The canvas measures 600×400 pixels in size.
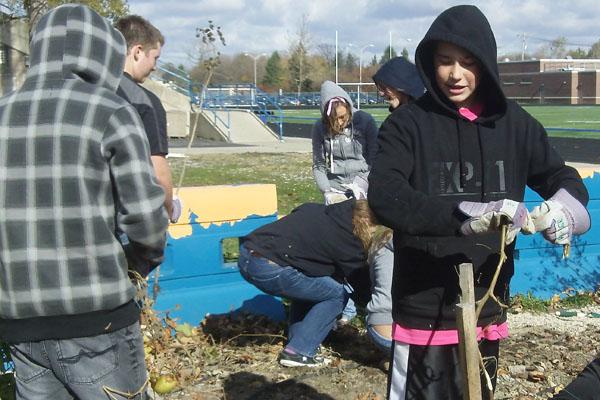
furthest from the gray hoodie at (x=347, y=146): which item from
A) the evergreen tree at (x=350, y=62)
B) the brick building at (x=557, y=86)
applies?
the evergreen tree at (x=350, y=62)

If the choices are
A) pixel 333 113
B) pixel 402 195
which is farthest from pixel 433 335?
pixel 333 113

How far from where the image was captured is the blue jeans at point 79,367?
220 cm

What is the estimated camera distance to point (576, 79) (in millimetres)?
68688

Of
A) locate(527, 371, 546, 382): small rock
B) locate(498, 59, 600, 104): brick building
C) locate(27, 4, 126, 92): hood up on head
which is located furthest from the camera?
locate(498, 59, 600, 104): brick building

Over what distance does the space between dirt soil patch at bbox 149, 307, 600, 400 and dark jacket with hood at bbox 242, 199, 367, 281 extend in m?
0.61

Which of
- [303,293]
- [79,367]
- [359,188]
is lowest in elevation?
[303,293]

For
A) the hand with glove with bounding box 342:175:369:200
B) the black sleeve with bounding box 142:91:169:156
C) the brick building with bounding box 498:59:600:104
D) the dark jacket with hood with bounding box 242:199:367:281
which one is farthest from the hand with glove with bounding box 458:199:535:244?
the brick building with bounding box 498:59:600:104

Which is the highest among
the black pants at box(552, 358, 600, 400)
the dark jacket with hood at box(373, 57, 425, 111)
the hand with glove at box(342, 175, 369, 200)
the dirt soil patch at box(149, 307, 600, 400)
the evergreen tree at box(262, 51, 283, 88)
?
the evergreen tree at box(262, 51, 283, 88)

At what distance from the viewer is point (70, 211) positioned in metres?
2.12

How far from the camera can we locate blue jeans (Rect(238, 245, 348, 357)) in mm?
4297

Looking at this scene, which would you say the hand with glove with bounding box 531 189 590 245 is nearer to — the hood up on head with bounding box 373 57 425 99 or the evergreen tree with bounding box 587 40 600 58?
the hood up on head with bounding box 373 57 425 99

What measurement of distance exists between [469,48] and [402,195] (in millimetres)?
484

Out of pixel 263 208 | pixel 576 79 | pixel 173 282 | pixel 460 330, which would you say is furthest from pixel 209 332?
pixel 576 79

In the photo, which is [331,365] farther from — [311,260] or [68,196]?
[68,196]
